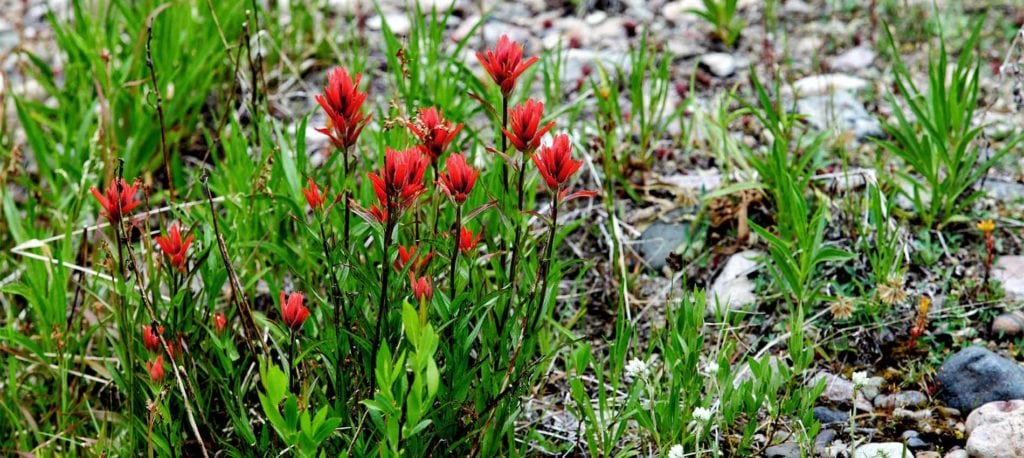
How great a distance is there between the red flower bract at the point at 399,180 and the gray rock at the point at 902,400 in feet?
4.70

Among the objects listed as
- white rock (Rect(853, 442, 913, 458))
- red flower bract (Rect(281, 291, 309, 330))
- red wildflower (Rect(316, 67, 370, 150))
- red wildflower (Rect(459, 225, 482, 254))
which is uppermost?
red wildflower (Rect(316, 67, 370, 150))

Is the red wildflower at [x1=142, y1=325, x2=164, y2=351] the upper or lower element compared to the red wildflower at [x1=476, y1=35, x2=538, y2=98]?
lower

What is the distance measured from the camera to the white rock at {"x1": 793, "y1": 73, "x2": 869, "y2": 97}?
3998mm

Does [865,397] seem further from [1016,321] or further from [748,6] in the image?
[748,6]

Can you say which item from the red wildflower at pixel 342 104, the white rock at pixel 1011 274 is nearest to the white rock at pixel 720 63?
the white rock at pixel 1011 274

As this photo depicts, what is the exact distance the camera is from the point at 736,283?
298 centimetres

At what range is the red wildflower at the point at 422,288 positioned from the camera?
195 centimetres

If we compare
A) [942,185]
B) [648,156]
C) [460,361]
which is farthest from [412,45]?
[942,185]

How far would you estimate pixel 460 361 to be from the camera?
2.09 m

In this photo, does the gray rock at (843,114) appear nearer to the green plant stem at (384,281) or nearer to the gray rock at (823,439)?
the gray rock at (823,439)

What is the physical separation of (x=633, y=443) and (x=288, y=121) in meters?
2.43

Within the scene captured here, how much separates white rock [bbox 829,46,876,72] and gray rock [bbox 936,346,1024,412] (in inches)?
79.3

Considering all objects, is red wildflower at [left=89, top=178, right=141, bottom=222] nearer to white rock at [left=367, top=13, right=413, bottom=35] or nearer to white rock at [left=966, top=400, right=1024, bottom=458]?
white rock at [left=966, top=400, right=1024, bottom=458]

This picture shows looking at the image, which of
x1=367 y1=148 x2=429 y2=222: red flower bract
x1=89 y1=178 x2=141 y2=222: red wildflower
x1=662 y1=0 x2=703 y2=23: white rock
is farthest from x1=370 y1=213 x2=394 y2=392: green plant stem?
x1=662 y1=0 x2=703 y2=23: white rock
